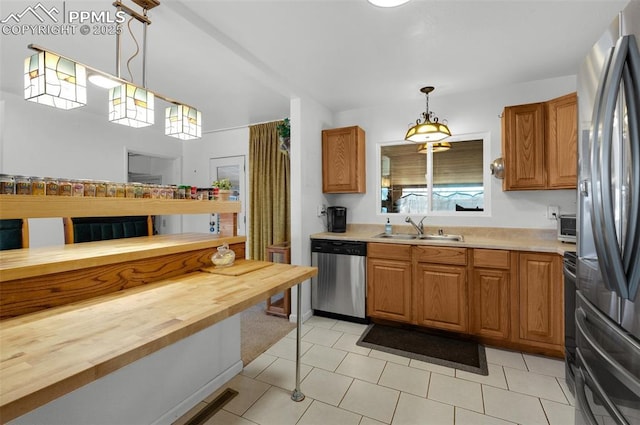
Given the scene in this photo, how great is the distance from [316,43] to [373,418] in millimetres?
2592

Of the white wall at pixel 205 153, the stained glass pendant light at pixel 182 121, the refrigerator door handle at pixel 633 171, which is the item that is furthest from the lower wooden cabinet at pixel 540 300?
the white wall at pixel 205 153

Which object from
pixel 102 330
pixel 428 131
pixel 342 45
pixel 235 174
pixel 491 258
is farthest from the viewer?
pixel 235 174

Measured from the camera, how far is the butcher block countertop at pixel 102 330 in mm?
712

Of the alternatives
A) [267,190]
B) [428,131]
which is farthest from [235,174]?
[428,131]

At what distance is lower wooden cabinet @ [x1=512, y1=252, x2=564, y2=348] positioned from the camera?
2.34 m

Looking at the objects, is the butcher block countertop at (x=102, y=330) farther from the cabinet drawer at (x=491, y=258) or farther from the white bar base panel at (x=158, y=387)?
the cabinet drawer at (x=491, y=258)

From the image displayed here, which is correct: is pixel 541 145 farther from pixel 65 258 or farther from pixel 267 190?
pixel 65 258

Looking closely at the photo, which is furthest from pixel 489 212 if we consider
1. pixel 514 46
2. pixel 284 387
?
pixel 284 387

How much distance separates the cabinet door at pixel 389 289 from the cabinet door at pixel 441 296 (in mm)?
106

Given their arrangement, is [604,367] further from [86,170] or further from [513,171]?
[86,170]

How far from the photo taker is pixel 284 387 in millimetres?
2051

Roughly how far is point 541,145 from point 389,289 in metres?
1.92

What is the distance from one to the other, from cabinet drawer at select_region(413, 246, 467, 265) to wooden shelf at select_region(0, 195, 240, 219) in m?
1.96

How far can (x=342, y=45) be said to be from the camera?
225 cm
